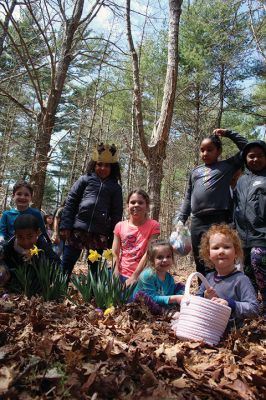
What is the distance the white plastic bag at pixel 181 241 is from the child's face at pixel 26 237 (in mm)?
1431

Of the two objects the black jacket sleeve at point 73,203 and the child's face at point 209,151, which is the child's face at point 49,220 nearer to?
the black jacket sleeve at point 73,203

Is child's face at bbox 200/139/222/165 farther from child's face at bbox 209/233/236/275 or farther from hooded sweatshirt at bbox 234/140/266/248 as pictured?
child's face at bbox 209/233/236/275

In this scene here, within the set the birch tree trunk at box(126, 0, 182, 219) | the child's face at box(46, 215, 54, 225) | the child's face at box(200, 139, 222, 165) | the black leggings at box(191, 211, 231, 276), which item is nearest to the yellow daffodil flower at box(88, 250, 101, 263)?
the black leggings at box(191, 211, 231, 276)

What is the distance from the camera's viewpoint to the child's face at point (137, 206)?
3930 mm

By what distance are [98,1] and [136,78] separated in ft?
6.91

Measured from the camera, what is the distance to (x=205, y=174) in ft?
12.9

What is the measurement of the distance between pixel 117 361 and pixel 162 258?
154cm

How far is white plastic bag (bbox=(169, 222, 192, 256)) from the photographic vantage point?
359 cm

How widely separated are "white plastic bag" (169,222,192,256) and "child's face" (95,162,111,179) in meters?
1.07

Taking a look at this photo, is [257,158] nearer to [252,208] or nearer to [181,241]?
[252,208]

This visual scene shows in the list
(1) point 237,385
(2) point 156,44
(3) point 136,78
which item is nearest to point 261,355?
(1) point 237,385

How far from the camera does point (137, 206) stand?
12.9 feet

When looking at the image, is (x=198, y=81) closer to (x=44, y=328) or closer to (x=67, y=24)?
(x=67, y=24)

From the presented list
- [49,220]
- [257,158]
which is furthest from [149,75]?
[257,158]
